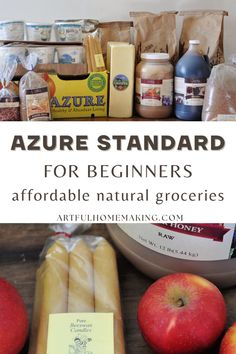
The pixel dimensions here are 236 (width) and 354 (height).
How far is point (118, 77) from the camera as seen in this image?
998 mm

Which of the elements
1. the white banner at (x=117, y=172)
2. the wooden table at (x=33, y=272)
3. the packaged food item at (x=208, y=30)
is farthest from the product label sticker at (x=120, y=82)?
the white banner at (x=117, y=172)

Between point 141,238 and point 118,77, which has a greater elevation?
point 118,77

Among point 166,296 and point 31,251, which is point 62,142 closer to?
point 166,296

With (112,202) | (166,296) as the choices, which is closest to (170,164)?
(112,202)

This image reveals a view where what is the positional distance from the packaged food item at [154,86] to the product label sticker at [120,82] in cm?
3

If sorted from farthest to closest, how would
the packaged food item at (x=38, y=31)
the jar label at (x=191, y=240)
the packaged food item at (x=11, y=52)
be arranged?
the packaged food item at (x=38, y=31) < the packaged food item at (x=11, y=52) < the jar label at (x=191, y=240)

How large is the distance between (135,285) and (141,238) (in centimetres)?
9

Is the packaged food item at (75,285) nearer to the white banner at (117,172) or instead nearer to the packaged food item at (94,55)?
the white banner at (117,172)

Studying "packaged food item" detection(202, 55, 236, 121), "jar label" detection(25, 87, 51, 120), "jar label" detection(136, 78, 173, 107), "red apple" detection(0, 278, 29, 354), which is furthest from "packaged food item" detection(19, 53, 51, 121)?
"red apple" detection(0, 278, 29, 354)

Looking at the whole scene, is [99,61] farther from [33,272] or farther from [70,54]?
[33,272]

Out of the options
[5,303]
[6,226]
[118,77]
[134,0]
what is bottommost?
[6,226]

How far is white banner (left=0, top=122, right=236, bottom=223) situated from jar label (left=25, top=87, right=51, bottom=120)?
546 mm

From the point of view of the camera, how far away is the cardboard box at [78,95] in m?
0.97

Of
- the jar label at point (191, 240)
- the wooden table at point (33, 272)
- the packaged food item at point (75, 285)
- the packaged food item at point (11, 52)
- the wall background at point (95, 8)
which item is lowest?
the wooden table at point (33, 272)
